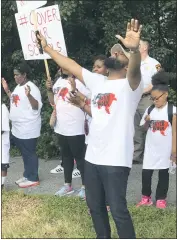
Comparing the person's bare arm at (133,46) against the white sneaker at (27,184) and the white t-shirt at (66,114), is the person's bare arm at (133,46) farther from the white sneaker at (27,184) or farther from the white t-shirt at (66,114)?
the white sneaker at (27,184)

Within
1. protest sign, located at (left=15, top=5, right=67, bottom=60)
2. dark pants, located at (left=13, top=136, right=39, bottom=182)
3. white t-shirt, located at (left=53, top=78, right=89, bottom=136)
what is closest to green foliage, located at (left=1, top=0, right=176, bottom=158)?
dark pants, located at (left=13, top=136, right=39, bottom=182)

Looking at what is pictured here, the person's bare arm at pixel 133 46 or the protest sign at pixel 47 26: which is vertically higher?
the protest sign at pixel 47 26

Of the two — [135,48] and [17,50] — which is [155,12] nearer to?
[17,50]

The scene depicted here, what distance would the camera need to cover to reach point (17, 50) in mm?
9109

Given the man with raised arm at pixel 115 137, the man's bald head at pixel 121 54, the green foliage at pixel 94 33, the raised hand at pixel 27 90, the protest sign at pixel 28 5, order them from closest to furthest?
the man with raised arm at pixel 115 137 → the man's bald head at pixel 121 54 → the protest sign at pixel 28 5 → the raised hand at pixel 27 90 → the green foliage at pixel 94 33

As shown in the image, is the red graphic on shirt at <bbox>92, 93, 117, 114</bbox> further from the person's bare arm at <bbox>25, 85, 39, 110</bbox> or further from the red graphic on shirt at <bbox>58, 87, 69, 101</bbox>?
the person's bare arm at <bbox>25, 85, 39, 110</bbox>

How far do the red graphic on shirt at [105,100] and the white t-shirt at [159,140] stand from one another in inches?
57.2

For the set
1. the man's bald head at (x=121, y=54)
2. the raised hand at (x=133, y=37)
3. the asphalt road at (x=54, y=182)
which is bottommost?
the asphalt road at (x=54, y=182)

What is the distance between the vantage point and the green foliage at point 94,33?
8406 millimetres

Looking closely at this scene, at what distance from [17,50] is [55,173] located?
10.7 feet

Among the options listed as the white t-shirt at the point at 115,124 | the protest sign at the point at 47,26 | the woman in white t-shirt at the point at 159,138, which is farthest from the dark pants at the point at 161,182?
the protest sign at the point at 47,26

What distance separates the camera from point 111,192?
138 inches

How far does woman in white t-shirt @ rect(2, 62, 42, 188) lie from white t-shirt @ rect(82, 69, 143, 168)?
7.99 ft

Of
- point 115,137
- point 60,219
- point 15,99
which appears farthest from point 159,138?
point 15,99
